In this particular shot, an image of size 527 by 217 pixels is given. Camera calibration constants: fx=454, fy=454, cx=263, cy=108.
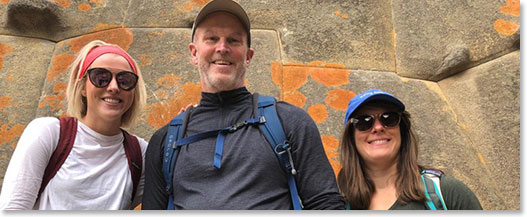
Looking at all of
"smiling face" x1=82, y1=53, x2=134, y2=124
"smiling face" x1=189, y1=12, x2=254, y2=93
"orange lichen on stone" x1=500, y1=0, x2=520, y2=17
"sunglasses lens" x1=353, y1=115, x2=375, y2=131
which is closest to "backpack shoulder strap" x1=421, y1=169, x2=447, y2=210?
"sunglasses lens" x1=353, y1=115, x2=375, y2=131

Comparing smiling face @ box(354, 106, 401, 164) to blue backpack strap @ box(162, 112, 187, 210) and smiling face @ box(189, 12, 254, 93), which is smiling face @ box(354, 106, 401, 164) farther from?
blue backpack strap @ box(162, 112, 187, 210)

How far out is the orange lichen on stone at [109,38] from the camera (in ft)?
9.59

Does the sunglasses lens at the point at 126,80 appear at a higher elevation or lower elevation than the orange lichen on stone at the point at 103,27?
lower

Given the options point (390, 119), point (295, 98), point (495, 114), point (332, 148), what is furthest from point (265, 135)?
point (495, 114)

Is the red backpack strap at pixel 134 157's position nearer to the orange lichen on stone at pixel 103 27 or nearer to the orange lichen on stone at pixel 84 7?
the orange lichen on stone at pixel 103 27

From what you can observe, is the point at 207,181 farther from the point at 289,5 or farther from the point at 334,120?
the point at 289,5

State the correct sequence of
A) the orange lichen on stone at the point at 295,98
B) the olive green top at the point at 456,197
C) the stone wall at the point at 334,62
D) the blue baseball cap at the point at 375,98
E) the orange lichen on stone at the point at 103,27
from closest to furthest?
the olive green top at the point at 456,197, the blue baseball cap at the point at 375,98, the stone wall at the point at 334,62, the orange lichen on stone at the point at 295,98, the orange lichen on stone at the point at 103,27

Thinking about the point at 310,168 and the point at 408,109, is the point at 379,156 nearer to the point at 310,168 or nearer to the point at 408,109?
the point at 310,168

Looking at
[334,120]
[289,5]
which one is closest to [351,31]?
[289,5]

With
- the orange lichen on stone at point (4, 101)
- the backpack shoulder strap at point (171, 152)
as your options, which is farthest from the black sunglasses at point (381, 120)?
the orange lichen on stone at point (4, 101)

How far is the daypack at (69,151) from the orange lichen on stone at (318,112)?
114 cm

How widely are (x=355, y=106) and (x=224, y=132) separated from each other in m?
0.47

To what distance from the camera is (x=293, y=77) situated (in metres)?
2.79

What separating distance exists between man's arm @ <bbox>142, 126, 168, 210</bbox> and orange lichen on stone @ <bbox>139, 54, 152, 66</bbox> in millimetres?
1300
